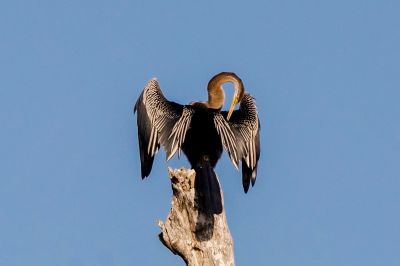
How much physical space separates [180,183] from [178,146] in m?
0.78

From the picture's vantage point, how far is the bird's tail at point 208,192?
24.9 ft

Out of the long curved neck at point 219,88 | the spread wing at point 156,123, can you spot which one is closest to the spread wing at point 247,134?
the long curved neck at point 219,88

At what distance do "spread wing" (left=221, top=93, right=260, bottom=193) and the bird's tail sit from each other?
0.74m

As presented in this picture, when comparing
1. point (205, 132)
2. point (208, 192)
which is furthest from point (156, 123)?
point (208, 192)

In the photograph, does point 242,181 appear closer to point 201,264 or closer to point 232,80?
point 232,80

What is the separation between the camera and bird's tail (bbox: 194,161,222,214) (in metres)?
7.58

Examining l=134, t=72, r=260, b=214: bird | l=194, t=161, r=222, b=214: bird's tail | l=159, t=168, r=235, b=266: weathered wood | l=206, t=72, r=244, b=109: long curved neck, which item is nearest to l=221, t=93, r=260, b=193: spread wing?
l=134, t=72, r=260, b=214: bird

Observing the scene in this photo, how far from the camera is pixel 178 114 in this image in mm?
9094

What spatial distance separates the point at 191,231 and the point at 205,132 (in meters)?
1.56

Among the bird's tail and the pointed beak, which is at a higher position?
the pointed beak

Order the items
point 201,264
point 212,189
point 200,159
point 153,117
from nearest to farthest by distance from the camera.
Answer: point 201,264
point 212,189
point 200,159
point 153,117

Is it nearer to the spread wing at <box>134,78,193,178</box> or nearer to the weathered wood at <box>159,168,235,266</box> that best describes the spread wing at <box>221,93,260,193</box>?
the spread wing at <box>134,78,193,178</box>

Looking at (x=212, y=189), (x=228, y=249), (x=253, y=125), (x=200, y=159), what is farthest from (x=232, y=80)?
(x=228, y=249)

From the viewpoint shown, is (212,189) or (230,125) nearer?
(212,189)
